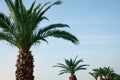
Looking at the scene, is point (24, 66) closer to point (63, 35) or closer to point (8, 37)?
point (8, 37)

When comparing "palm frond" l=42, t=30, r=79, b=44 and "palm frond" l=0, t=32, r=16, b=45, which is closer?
"palm frond" l=0, t=32, r=16, b=45

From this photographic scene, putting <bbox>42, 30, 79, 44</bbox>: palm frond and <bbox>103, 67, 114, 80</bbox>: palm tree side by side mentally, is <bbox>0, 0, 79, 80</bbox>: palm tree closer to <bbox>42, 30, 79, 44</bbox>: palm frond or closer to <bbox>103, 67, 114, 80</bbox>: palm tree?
<bbox>42, 30, 79, 44</bbox>: palm frond

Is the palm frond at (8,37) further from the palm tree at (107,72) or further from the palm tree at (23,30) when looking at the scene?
the palm tree at (107,72)

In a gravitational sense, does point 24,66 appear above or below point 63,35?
below

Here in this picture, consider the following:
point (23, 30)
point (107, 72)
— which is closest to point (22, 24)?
point (23, 30)

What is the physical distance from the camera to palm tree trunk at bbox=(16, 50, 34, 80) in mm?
23438

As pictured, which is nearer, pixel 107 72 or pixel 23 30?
pixel 23 30

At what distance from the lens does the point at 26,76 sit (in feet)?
76.8

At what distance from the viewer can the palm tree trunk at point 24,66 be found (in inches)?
923

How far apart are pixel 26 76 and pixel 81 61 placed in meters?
34.2

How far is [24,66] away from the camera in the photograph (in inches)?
935

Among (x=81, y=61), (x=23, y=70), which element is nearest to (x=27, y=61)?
(x=23, y=70)

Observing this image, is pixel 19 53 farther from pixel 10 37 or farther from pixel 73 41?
pixel 73 41

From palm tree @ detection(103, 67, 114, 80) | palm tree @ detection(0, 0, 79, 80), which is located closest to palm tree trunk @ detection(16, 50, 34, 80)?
palm tree @ detection(0, 0, 79, 80)
